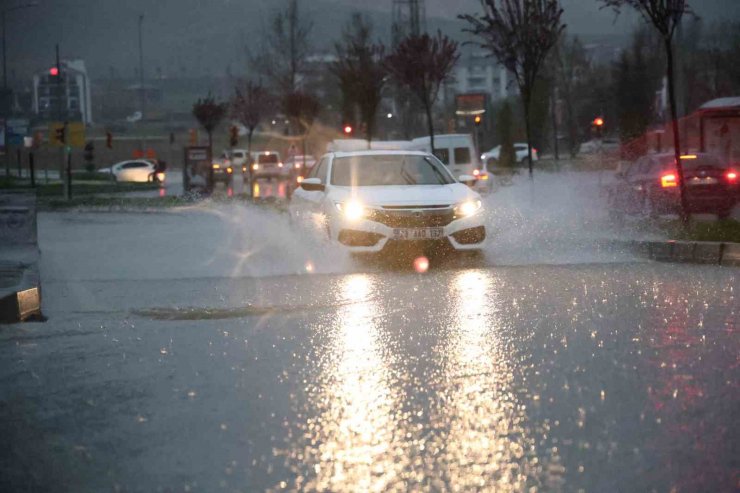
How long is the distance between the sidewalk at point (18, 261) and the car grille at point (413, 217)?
4003 mm

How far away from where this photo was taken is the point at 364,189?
48.2ft

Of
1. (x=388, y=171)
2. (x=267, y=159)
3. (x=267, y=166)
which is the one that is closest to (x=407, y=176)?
(x=388, y=171)

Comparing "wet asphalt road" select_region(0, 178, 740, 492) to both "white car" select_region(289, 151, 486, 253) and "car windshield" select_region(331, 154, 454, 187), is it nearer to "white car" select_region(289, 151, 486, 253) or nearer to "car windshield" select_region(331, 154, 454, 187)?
"white car" select_region(289, 151, 486, 253)

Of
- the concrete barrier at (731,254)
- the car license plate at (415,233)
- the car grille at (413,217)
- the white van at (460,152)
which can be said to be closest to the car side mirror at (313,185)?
the car grille at (413,217)

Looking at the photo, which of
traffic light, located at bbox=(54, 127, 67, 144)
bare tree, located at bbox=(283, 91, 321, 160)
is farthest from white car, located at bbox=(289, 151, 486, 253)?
bare tree, located at bbox=(283, 91, 321, 160)

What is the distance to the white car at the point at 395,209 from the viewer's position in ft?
45.6

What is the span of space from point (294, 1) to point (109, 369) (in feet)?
232

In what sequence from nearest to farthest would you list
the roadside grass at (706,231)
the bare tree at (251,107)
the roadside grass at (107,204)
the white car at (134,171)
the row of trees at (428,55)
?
the roadside grass at (706,231) < the row of trees at (428,55) < the roadside grass at (107,204) < the bare tree at (251,107) < the white car at (134,171)

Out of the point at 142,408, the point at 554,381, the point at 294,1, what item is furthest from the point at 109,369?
the point at 294,1

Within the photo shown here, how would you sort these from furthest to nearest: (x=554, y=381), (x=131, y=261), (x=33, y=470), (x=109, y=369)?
(x=131, y=261) < (x=109, y=369) < (x=554, y=381) < (x=33, y=470)

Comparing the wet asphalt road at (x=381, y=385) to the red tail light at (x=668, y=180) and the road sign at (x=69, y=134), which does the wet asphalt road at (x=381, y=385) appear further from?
the road sign at (x=69, y=134)

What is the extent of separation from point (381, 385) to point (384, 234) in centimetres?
730

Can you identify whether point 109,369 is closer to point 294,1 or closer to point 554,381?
point 554,381

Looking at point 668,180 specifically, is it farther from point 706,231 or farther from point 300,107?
point 300,107
